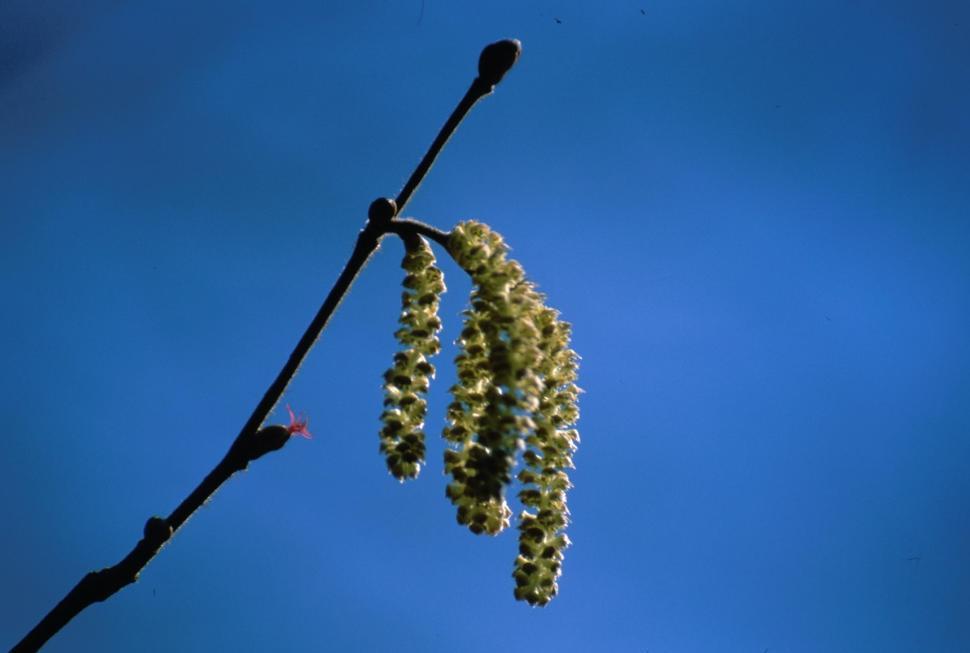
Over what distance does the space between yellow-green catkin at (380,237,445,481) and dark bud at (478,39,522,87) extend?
36 centimetres

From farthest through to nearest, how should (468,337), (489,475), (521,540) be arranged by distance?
(521,540), (468,337), (489,475)

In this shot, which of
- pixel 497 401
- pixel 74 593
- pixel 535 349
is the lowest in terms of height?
pixel 74 593

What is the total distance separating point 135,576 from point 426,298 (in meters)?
0.75

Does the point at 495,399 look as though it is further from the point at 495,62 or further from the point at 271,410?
the point at 495,62

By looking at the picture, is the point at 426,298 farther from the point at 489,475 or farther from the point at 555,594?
the point at 555,594

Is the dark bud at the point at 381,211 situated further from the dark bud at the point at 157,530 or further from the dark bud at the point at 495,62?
the dark bud at the point at 157,530

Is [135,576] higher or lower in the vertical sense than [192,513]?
lower

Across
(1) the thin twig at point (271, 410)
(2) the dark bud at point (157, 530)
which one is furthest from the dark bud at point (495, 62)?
(2) the dark bud at point (157, 530)

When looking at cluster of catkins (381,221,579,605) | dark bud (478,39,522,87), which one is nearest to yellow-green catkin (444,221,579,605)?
cluster of catkins (381,221,579,605)

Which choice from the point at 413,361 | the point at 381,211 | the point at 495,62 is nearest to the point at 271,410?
the point at 413,361

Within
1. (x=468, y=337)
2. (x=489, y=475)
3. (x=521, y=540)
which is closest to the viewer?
(x=489, y=475)

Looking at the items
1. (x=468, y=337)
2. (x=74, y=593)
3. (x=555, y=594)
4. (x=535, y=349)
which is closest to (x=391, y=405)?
(x=468, y=337)

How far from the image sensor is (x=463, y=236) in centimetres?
164

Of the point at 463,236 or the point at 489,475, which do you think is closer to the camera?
the point at 489,475
